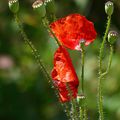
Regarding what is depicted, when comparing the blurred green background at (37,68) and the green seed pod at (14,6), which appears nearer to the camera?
the green seed pod at (14,6)

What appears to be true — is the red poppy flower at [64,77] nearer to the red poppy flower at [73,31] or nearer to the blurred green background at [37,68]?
the red poppy flower at [73,31]

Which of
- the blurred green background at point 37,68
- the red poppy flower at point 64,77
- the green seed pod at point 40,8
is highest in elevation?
the blurred green background at point 37,68

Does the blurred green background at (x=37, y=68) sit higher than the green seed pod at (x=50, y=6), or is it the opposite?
the blurred green background at (x=37, y=68)

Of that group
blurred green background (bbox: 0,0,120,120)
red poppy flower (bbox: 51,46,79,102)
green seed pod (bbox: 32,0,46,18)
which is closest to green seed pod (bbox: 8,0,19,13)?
green seed pod (bbox: 32,0,46,18)

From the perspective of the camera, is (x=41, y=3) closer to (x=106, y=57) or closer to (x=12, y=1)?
(x=12, y=1)

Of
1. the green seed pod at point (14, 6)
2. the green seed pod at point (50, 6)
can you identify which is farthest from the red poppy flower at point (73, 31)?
the green seed pod at point (14, 6)

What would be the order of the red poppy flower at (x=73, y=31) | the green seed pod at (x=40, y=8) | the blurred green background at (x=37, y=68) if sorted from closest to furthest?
1. the green seed pod at (x=40, y=8)
2. the red poppy flower at (x=73, y=31)
3. the blurred green background at (x=37, y=68)

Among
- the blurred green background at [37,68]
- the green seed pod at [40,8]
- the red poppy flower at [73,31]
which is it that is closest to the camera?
the green seed pod at [40,8]
